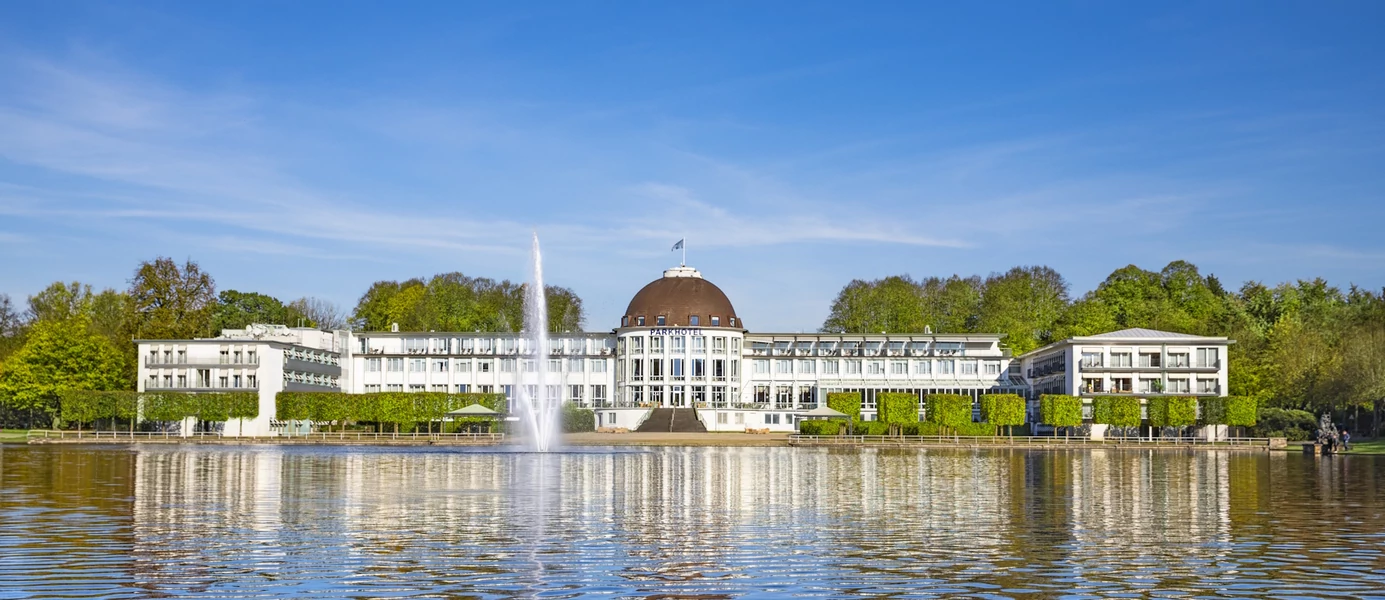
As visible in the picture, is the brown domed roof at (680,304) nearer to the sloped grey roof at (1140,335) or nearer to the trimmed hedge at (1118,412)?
the sloped grey roof at (1140,335)

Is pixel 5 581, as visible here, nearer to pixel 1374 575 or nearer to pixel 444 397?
pixel 1374 575

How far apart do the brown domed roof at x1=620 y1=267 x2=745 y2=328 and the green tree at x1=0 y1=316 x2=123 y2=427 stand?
4428 cm

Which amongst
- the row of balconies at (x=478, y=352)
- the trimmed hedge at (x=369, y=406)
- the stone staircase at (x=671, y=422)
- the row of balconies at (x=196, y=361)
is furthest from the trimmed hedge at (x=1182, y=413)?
the row of balconies at (x=196, y=361)

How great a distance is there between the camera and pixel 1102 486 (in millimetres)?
41344

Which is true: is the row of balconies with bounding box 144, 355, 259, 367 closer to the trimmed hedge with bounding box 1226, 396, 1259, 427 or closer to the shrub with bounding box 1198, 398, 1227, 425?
the shrub with bounding box 1198, 398, 1227, 425

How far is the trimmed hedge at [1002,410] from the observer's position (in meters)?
98.7

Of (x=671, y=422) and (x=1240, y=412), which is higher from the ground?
(x=1240, y=412)

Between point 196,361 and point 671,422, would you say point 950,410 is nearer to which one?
point 671,422

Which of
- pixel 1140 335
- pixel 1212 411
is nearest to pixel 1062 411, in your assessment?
pixel 1212 411

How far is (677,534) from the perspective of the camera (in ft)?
82.8

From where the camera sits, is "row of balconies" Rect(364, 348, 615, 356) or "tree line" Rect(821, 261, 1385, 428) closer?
"tree line" Rect(821, 261, 1385, 428)

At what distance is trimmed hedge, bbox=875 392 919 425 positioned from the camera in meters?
100

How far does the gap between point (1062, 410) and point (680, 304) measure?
3663 cm

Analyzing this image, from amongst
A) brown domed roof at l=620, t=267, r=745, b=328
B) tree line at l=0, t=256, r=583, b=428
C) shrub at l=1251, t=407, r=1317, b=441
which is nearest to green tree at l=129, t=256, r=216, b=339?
tree line at l=0, t=256, r=583, b=428
